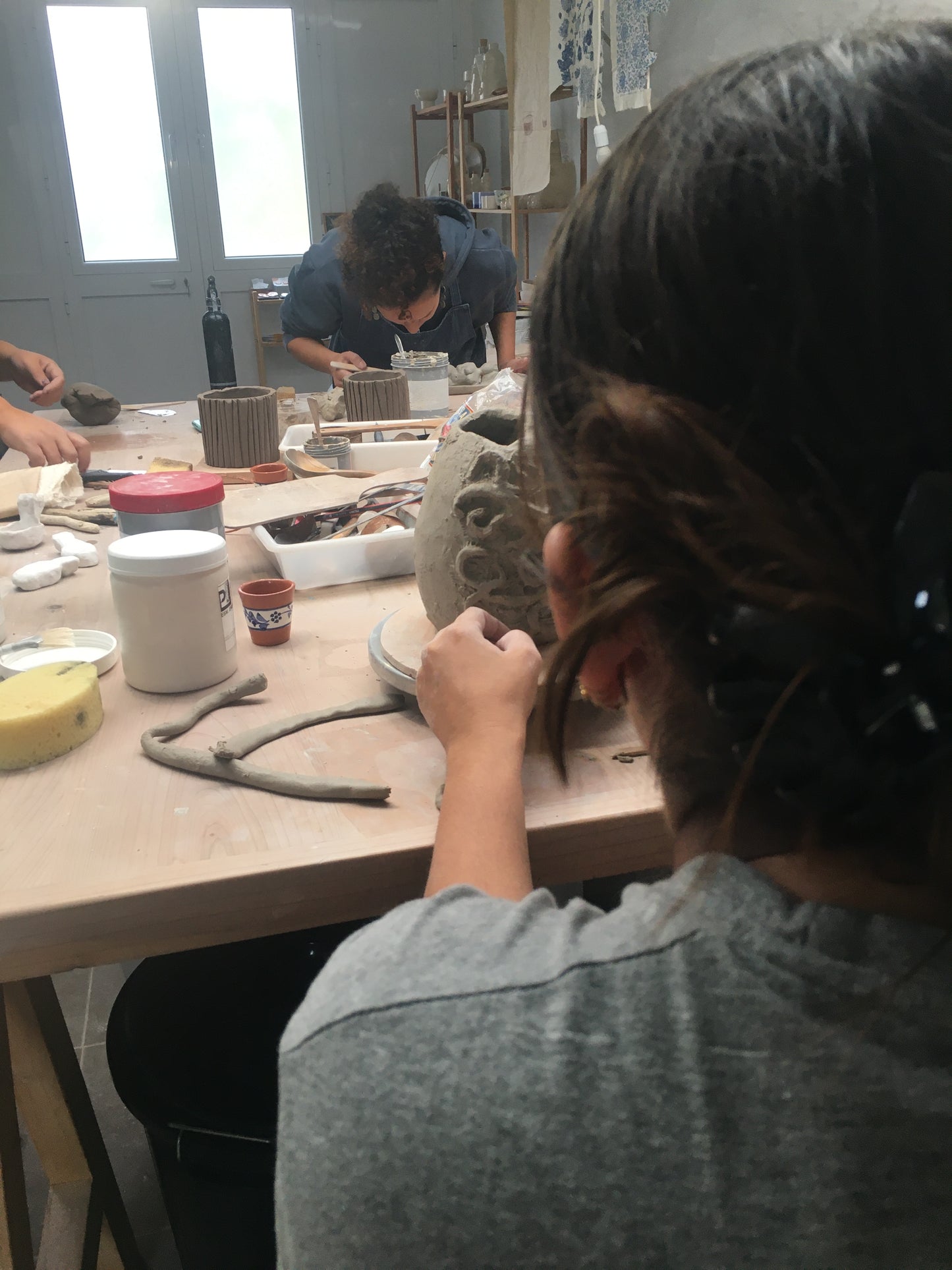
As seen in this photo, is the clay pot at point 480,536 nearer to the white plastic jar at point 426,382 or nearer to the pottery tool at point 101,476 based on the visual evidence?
the pottery tool at point 101,476

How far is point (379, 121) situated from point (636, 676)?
5055 millimetres

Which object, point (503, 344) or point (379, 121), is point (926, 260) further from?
point (379, 121)

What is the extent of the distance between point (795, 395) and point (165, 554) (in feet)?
2.06

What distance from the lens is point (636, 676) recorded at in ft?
1.53

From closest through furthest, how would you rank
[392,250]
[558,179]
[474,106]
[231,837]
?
[231,837] < [392,250] < [558,179] < [474,106]

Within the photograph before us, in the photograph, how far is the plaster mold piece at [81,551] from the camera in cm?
123

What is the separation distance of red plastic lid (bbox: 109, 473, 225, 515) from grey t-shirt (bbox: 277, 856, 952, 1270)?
66 cm

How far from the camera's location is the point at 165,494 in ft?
2.96

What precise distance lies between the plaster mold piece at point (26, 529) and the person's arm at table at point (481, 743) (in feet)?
2.80

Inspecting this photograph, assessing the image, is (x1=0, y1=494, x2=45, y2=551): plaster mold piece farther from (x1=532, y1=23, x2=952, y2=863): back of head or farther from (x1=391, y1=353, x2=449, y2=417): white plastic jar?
(x1=532, y1=23, x2=952, y2=863): back of head

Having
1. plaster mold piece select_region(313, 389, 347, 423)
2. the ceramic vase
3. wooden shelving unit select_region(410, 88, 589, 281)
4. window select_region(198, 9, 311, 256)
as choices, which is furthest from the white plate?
window select_region(198, 9, 311, 256)

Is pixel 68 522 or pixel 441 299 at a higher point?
pixel 441 299

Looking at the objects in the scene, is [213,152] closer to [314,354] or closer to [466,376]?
[314,354]

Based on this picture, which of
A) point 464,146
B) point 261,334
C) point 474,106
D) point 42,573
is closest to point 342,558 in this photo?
point 42,573
